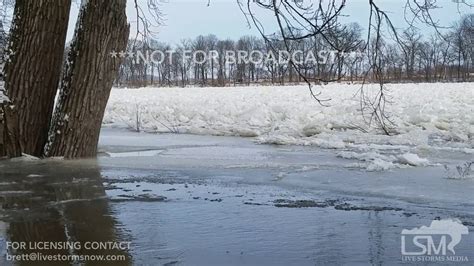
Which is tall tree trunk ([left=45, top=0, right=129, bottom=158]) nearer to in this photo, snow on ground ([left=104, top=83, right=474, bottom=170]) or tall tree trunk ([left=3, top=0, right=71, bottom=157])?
tall tree trunk ([left=3, top=0, right=71, bottom=157])

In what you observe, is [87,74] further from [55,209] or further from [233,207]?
[233,207]

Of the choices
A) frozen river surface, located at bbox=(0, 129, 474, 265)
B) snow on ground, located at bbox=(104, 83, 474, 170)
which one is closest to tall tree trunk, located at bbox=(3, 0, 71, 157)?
frozen river surface, located at bbox=(0, 129, 474, 265)

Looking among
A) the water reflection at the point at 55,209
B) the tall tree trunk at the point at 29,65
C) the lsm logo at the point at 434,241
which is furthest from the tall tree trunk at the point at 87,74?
the lsm logo at the point at 434,241

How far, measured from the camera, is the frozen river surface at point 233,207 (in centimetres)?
402

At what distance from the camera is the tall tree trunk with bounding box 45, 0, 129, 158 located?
845cm

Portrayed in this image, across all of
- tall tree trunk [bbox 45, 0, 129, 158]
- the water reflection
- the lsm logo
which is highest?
tall tree trunk [bbox 45, 0, 129, 158]

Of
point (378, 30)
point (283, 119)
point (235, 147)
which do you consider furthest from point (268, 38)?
point (283, 119)

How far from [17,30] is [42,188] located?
11.7 ft

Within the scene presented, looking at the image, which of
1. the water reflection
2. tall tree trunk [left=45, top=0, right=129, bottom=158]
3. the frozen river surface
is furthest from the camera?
tall tree trunk [left=45, top=0, right=129, bottom=158]

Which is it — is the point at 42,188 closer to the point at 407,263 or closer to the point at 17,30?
the point at 17,30

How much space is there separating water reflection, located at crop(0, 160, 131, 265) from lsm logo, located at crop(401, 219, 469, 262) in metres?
2.05

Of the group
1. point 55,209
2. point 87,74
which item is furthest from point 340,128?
point 55,209

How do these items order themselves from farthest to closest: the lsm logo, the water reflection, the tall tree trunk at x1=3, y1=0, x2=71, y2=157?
1. the tall tree trunk at x1=3, y1=0, x2=71, y2=157
2. the water reflection
3. the lsm logo

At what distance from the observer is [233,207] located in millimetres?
5344
